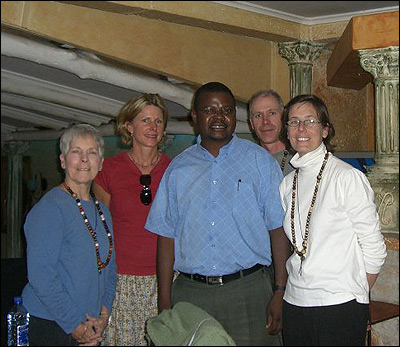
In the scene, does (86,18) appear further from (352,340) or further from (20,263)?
(20,263)

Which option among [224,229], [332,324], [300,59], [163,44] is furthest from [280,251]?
[300,59]

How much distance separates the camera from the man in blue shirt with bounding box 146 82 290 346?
8.66 ft

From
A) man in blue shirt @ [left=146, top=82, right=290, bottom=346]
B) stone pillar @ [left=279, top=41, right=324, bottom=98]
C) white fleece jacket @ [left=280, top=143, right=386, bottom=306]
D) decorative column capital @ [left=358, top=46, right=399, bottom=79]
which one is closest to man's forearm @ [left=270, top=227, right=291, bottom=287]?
man in blue shirt @ [left=146, top=82, right=290, bottom=346]

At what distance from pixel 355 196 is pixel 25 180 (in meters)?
4.39

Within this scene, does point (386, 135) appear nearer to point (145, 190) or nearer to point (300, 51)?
point (300, 51)

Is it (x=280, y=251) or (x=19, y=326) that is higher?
(x=280, y=251)

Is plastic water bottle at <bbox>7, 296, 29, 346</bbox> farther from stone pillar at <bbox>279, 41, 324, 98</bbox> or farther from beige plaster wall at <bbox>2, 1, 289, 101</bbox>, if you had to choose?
stone pillar at <bbox>279, 41, 324, 98</bbox>

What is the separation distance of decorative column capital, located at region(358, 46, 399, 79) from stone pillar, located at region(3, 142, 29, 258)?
2.11 m

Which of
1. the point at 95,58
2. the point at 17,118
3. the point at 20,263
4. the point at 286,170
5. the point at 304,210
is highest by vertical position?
the point at 95,58

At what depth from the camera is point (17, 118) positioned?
11.2 feet

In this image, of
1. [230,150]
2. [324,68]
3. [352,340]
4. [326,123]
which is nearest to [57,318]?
[230,150]

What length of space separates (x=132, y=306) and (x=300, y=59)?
2.05m

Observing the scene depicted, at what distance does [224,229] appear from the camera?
2.64 meters

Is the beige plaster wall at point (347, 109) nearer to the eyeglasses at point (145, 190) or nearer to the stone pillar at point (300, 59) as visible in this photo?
the stone pillar at point (300, 59)
